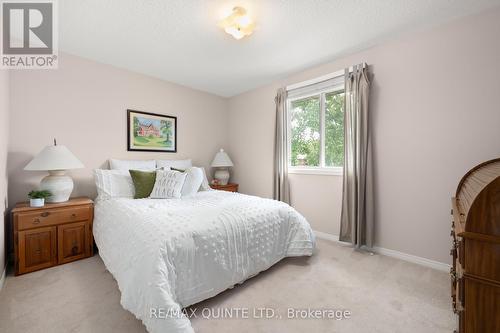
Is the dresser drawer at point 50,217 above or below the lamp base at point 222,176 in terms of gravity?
below

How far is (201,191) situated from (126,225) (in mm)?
1409

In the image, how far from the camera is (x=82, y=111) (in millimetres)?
2730

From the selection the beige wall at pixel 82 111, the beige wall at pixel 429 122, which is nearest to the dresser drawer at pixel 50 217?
the beige wall at pixel 82 111

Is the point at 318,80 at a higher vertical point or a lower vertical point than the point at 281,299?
higher

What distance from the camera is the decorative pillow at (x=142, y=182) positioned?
2.57 m

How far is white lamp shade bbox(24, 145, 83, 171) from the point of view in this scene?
2148 mm

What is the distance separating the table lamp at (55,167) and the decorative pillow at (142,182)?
57cm

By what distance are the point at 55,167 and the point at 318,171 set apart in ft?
10.1

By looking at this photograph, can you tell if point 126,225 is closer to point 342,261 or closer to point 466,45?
point 342,261

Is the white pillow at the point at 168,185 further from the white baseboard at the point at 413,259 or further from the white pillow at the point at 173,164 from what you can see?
the white baseboard at the point at 413,259

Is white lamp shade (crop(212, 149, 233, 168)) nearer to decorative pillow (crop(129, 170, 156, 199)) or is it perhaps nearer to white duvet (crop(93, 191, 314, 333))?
decorative pillow (crop(129, 170, 156, 199))

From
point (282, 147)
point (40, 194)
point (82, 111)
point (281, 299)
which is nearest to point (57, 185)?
point (40, 194)

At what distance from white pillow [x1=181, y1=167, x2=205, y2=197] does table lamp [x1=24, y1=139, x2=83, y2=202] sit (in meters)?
1.15

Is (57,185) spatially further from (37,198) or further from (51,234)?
(51,234)
